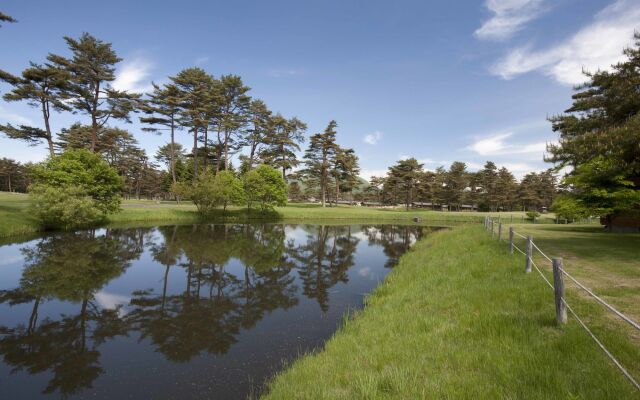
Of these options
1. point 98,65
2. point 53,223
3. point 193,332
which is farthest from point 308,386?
point 98,65

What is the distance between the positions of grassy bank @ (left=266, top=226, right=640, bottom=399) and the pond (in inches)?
69.8

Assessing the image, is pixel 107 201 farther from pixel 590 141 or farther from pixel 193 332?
pixel 590 141

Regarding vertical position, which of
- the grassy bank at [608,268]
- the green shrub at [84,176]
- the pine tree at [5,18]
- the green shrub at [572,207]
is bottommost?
the grassy bank at [608,268]

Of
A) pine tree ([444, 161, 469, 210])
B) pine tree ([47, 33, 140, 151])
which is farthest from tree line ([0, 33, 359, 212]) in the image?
pine tree ([444, 161, 469, 210])

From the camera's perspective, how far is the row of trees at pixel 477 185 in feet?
262

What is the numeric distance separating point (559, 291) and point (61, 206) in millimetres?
34590

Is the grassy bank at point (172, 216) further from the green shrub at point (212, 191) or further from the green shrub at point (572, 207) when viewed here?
the green shrub at point (572, 207)

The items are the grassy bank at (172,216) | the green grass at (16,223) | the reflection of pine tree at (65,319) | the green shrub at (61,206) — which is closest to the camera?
the reflection of pine tree at (65,319)

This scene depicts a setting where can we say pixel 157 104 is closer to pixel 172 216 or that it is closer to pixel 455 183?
pixel 172 216

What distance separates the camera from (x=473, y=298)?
8898 millimetres

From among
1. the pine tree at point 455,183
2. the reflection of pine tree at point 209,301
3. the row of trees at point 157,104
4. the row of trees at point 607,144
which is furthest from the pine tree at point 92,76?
the pine tree at point 455,183

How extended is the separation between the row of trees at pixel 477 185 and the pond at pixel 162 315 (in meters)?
61.4

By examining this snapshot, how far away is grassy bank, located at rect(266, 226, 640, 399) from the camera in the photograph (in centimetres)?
446

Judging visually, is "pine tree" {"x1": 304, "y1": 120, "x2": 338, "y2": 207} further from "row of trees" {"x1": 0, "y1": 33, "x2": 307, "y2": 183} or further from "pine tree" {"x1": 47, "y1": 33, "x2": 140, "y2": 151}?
"pine tree" {"x1": 47, "y1": 33, "x2": 140, "y2": 151}
